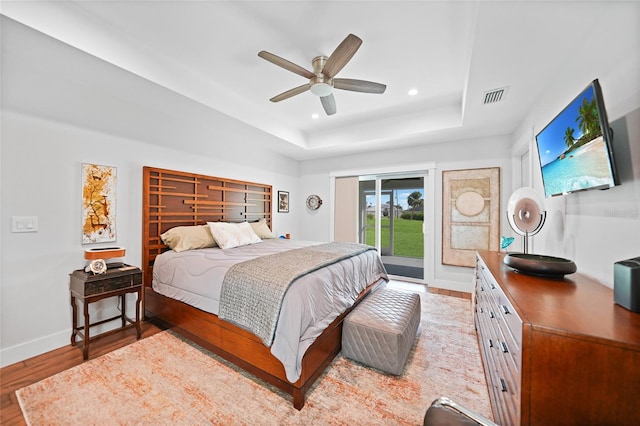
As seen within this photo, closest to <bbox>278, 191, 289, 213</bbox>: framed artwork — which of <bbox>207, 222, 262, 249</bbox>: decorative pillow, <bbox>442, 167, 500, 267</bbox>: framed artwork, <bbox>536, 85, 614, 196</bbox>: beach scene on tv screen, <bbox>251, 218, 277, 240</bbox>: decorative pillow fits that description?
<bbox>251, 218, 277, 240</bbox>: decorative pillow

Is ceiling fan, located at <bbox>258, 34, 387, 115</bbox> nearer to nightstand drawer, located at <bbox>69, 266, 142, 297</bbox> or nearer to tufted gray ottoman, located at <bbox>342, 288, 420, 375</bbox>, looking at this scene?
tufted gray ottoman, located at <bbox>342, 288, 420, 375</bbox>

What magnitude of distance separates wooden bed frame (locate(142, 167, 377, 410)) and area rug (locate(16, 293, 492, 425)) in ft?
0.37

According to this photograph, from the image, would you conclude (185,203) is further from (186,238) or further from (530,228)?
(530,228)

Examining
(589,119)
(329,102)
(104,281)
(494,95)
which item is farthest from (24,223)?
(494,95)

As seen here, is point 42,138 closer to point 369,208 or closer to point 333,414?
point 333,414

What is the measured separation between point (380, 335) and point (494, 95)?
2842 millimetres

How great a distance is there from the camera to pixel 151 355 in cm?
222

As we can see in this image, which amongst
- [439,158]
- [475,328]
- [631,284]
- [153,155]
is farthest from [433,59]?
[153,155]

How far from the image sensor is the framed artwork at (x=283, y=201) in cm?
534

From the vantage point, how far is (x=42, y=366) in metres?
2.05

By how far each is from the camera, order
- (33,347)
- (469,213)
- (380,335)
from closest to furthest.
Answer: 1. (380,335)
2. (33,347)
3. (469,213)

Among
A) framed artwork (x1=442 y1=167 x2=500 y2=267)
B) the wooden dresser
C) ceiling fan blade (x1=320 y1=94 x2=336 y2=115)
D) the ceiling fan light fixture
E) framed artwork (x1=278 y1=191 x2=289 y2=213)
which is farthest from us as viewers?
framed artwork (x1=278 y1=191 x2=289 y2=213)

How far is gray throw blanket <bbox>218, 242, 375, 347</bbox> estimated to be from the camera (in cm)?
175

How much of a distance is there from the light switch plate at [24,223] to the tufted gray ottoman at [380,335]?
3.01 metres
